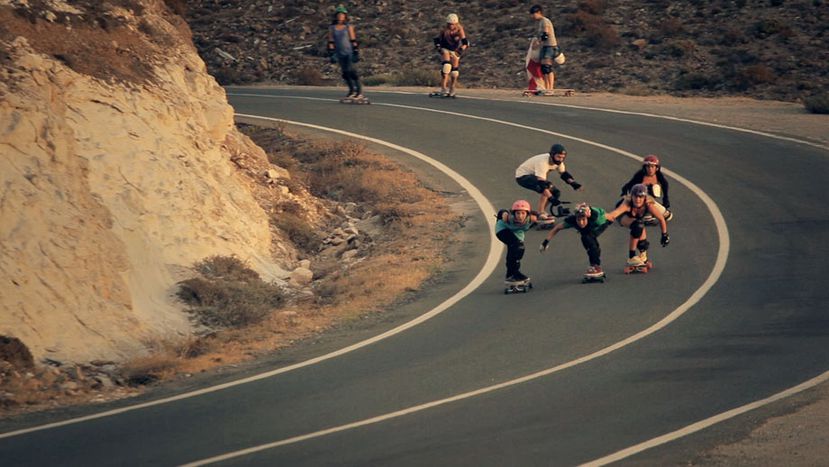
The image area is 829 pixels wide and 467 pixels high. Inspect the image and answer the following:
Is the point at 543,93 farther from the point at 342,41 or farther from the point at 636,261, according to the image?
the point at 636,261

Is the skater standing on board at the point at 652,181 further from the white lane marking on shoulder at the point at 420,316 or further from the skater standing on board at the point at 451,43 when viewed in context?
the skater standing on board at the point at 451,43

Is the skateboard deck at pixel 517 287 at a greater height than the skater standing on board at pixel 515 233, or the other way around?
the skater standing on board at pixel 515 233

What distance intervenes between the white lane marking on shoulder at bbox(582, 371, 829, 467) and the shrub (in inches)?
712

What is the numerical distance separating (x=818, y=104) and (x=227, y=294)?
17801 mm

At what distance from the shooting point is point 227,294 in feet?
56.4

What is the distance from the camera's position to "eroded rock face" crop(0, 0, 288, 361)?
1544 centimetres

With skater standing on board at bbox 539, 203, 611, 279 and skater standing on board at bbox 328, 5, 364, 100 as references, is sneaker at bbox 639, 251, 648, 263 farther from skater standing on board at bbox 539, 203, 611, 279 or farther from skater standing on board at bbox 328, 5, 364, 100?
skater standing on board at bbox 328, 5, 364, 100

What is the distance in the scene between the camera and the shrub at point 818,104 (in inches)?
1155

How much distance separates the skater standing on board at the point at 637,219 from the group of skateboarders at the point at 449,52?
491 inches

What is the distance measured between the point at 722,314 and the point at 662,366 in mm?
2459

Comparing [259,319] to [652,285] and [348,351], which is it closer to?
[348,351]

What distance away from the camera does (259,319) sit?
54.9ft

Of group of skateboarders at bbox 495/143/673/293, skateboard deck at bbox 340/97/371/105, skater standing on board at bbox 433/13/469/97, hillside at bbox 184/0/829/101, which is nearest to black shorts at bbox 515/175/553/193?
group of skateboarders at bbox 495/143/673/293

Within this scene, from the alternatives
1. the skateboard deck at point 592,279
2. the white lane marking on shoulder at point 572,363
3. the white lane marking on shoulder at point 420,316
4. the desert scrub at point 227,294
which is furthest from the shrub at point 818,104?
the desert scrub at point 227,294
